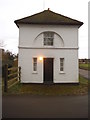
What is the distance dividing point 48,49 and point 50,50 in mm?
206

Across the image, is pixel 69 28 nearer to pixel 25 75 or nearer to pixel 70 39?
pixel 70 39

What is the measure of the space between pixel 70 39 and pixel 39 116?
14225 mm

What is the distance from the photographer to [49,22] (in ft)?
73.0

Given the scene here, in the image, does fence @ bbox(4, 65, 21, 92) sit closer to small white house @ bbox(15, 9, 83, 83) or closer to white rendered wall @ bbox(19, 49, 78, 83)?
small white house @ bbox(15, 9, 83, 83)

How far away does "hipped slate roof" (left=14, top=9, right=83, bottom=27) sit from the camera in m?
22.3

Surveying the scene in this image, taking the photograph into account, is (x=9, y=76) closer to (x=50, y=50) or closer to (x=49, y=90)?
(x=49, y=90)

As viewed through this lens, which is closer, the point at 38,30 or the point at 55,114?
the point at 55,114

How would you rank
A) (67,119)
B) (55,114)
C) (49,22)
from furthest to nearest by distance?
(49,22), (55,114), (67,119)

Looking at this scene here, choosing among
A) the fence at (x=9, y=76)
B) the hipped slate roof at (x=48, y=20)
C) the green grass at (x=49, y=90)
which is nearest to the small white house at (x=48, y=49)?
the hipped slate roof at (x=48, y=20)

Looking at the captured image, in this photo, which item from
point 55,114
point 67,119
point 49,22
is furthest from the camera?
point 49,22

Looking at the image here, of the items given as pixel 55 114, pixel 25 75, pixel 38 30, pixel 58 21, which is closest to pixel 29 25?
pixel 38 30

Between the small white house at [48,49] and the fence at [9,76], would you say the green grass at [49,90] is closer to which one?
the fence at [9,76]

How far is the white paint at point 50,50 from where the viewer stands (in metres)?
22.4

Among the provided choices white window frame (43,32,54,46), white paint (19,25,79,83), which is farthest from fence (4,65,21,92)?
white window frame (43,32,54,46)
